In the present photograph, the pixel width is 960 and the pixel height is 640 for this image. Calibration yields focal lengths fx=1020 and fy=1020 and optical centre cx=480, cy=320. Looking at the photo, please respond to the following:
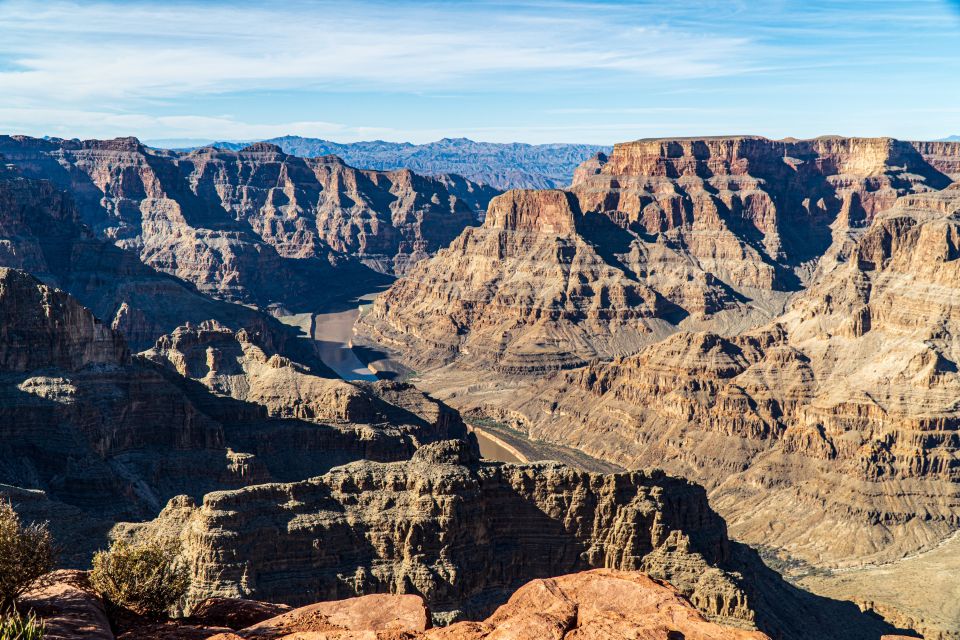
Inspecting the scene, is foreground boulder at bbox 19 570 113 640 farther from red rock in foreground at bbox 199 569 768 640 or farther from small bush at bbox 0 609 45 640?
red rock in foreground at bbox 199 569 768 640

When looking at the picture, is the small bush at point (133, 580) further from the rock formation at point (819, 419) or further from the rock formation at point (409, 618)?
the rock formation at point (819, 419)

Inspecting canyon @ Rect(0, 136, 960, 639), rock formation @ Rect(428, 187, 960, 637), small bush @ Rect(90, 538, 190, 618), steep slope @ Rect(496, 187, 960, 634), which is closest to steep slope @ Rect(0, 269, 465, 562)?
canyon @ Rect(0, 136, 960, 639)

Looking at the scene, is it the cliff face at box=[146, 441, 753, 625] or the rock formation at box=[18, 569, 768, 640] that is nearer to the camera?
the rock formation at box=[18, 569, 768, 640]

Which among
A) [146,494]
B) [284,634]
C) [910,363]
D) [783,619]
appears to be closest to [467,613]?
[783,619]

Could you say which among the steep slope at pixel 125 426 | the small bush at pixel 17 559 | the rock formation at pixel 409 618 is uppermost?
the small bush at pixel 17 559

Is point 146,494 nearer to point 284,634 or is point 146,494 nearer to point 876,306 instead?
point 284,634

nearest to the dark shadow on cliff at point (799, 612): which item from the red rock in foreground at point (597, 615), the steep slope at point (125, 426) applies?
the red rock in foreground at point (597, 615)

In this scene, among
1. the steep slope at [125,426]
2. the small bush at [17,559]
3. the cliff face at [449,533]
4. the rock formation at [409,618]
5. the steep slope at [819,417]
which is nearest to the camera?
the small bush at [17,559]
